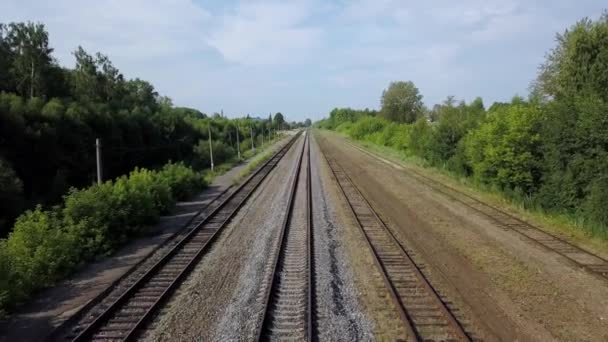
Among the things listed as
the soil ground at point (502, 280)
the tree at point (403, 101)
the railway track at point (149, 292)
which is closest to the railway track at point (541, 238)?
the soil ground at point (502, 280)

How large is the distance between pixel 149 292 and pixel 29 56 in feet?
131

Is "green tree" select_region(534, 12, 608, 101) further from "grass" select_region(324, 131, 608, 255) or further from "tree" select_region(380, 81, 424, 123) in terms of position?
"tree" select_region(380, 81, 424, 123)

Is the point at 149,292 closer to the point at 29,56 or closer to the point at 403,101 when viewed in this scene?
the point at 29,56

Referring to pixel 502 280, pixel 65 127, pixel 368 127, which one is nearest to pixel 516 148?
pixel 502 280

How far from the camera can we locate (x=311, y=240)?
42.3ft

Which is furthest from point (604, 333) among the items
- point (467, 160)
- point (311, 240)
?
point (467, 160)

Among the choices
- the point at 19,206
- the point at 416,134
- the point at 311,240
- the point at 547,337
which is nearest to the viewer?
the point at 547,337

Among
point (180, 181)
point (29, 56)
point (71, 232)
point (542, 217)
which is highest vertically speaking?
point (29, 56)

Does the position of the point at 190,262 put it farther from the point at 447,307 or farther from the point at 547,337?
the point at 547,337

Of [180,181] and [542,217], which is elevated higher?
[180,181]

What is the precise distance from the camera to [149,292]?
30.4 ft

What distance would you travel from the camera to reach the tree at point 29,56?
3934 cm

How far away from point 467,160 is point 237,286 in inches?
770

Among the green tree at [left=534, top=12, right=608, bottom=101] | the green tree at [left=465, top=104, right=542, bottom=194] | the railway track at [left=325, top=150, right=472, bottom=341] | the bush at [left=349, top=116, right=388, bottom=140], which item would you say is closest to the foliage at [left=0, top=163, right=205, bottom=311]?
the railway track at [left=325, top=150, right=472, bottom=341]
